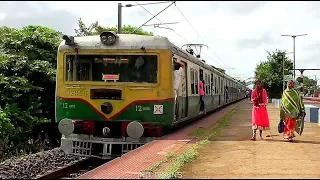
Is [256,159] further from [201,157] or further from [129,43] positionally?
[129,43]

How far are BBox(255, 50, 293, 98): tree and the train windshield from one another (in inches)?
1518

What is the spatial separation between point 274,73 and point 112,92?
40894 mm

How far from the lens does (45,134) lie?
763 inches

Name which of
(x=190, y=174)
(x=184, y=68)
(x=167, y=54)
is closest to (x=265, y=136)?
(x=184, y=68)

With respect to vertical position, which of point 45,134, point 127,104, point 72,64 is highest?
point 72,64

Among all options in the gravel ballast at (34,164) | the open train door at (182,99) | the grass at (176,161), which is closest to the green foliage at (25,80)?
the gravel ballast at (34,164)

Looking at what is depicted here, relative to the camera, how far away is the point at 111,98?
10.9m

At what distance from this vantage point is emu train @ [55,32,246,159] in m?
10.8

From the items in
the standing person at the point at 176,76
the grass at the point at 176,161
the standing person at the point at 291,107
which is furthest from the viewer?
the standing person at the point at 176,76

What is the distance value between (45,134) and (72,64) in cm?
889

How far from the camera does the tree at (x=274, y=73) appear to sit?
48844 mm

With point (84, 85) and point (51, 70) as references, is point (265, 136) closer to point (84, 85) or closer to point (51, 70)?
point (84, 85)

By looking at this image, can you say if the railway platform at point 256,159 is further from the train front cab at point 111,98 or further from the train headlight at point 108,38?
the train headlight at point 108,38

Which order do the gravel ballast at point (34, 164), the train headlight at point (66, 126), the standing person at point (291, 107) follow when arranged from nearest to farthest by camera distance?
the gravel ballast at point (34, 164), the train headlight at point (66, 126), the standing person at point (291, 107)
